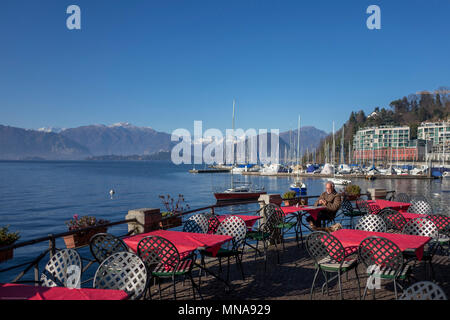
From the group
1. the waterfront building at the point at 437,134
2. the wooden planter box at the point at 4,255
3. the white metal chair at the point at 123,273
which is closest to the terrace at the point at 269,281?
the wooden planter box at the point at 4,255

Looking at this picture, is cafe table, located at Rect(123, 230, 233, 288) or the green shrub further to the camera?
the green shrub

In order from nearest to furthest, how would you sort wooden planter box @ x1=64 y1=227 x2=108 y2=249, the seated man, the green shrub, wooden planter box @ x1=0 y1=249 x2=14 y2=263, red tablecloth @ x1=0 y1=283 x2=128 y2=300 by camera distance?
red tablecloth @ x1=0 y1=283 x2=128 y2=300, wooden planter box @ x1=0 y1=249 x2=14 y2=263, the green shrub, wooden planter box @ x1=64 y1=227 x2=108 y2=249, the seated man

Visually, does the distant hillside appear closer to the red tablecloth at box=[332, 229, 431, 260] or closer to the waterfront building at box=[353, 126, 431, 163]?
the waterfront building at box=[353, 126, 431, 163]

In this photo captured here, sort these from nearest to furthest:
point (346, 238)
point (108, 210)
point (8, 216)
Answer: point (346, 238) → point (8, 216) → point (108, 210)

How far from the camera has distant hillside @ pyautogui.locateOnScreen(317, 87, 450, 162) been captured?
16332cm

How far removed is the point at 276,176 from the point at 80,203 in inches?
2649

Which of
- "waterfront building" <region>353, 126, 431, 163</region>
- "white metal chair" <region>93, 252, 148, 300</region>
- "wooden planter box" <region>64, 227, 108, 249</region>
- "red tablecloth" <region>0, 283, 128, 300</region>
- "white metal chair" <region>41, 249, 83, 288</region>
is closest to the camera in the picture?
"red tablecloth" <region>0, 283, 128, 300</region>

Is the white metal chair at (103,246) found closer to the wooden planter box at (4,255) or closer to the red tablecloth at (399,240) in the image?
the wooden planter box at (4,255)

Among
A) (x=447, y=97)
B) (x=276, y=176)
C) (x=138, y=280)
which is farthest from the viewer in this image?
(x=447, y=97)

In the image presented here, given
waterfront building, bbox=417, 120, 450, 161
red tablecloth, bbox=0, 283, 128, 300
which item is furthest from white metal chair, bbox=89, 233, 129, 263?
waterfront building, bbox=417, 120, 450, 161

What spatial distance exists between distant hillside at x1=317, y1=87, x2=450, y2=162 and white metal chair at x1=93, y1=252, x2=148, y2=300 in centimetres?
15524
